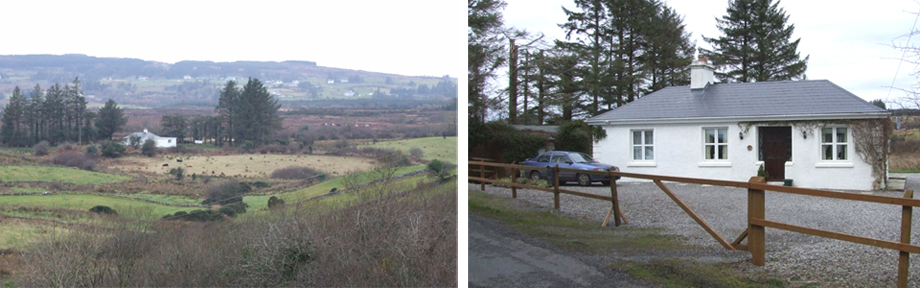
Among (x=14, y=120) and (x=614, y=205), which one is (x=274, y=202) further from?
(x=614, y=205)

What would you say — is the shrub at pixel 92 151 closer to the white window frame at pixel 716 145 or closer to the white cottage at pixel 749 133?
the white cottage at pixel 749 133

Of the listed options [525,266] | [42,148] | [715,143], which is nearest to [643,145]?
[715,143]

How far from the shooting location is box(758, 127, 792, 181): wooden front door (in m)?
3.75

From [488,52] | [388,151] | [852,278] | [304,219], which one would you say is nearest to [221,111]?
[304,219]

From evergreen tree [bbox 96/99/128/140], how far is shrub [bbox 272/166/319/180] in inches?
58.0

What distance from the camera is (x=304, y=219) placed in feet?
19.4

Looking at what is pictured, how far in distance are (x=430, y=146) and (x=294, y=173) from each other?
1493 millimetres

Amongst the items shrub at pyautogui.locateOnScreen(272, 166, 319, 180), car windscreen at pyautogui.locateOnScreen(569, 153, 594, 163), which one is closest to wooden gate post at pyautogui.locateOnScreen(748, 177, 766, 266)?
car windscreen at pyautogui.locateOnScreen(569, 153, 594, 163)

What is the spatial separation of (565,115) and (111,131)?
384cm

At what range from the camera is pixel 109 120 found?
5.12m

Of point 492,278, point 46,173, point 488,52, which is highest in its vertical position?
point 488,52

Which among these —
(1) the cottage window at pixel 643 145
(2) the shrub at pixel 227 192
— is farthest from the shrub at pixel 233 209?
(1) the cottage window at pixel 643 145

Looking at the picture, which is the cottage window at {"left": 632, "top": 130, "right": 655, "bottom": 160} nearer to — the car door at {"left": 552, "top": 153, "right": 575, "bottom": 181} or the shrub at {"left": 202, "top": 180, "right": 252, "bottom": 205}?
the car door at {"left": 552, "top": 153, "right": 575, "bottom": 181}

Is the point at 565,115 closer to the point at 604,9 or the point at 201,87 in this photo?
the point at 604,9
